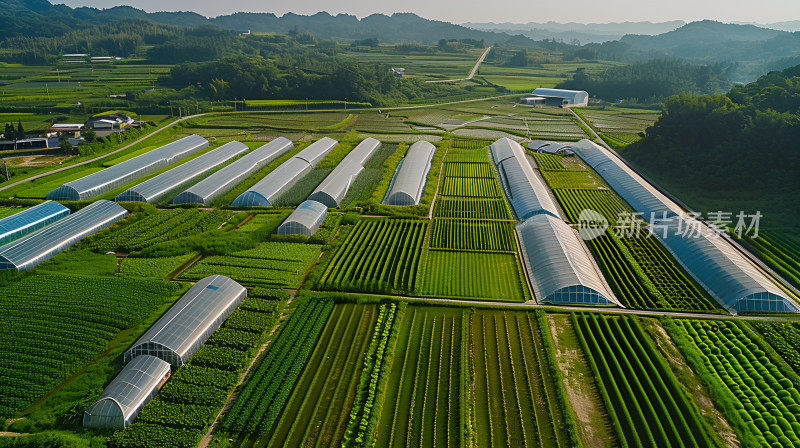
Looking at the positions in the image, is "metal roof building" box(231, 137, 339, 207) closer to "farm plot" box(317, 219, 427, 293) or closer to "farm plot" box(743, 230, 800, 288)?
"farm plot" box(317, 219, 427, 293)

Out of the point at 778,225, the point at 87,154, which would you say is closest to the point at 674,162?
the point at 778,225

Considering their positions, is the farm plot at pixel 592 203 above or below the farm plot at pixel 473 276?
above

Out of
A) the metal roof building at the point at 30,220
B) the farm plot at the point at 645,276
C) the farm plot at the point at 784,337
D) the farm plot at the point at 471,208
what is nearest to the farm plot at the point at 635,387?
the farm plot at the point at 645,276

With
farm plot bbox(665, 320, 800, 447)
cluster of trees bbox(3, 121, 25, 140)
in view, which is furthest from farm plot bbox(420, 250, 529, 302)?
cluster of trees bbox(3, 121, 25, 140)

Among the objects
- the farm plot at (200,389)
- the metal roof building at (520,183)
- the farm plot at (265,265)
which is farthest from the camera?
the metal roof building at (520,183)

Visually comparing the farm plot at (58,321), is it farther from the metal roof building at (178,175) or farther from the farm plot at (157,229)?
the metal roof building at (178,175)

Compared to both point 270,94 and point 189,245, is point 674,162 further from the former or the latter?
point 270,94
